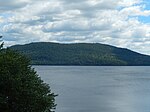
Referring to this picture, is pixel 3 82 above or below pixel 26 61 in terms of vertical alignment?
below

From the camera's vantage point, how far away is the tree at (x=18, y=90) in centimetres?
3086

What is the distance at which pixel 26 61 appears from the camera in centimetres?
3556

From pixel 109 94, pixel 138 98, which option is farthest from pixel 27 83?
pixel 109 94

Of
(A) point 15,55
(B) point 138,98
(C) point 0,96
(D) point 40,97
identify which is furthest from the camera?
(B) point 138,98

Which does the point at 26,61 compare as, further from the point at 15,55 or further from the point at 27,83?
the point at 27,83

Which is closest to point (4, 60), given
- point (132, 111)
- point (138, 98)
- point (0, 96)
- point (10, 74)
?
point (10, 74)

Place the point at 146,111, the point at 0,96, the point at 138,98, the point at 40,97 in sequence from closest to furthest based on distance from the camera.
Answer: the point at 0,96 < the point at 40,97 < the point at 146,111 < the point at 138,98

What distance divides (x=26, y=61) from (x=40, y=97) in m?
4.88

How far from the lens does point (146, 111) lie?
76.1m

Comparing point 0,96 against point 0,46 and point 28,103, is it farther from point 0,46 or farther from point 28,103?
point 0,46

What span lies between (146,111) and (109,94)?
3138cm

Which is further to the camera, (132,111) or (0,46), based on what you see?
(132,111)

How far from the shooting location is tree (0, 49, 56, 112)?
3086 cm

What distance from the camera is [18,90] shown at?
31250 mm
